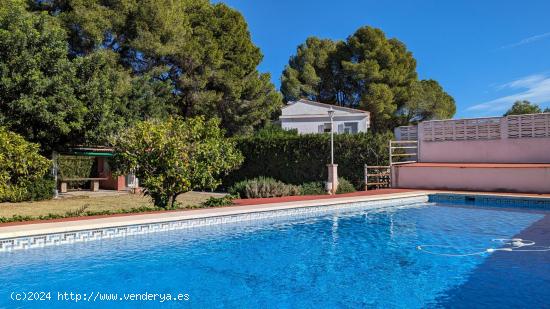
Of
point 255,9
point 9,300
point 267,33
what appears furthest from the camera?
point 267,33

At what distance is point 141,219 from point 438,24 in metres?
24.8

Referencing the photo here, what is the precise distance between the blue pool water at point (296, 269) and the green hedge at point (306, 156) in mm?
9159

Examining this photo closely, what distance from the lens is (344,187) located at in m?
20.2

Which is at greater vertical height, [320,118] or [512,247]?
[320,118]

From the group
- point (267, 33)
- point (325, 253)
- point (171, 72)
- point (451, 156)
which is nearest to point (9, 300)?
point (325, 253)

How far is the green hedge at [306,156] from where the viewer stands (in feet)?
69.1

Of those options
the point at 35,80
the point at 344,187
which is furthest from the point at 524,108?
the point at 35,80

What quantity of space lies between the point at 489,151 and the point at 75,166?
22.6 meters

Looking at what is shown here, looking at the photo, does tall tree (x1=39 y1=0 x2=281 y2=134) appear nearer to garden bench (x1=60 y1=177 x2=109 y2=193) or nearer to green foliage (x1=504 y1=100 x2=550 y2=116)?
garden bench (x1=60 y1=177 x2=109 y2=193)

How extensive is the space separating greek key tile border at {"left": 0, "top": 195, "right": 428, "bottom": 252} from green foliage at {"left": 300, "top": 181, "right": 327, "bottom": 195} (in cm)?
361

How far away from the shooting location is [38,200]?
1908cm

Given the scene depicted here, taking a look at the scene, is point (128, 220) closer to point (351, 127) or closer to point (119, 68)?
point (119, 68)

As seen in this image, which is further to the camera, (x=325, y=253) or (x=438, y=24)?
(x=438, y=24)

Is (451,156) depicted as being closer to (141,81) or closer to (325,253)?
(325,253)
